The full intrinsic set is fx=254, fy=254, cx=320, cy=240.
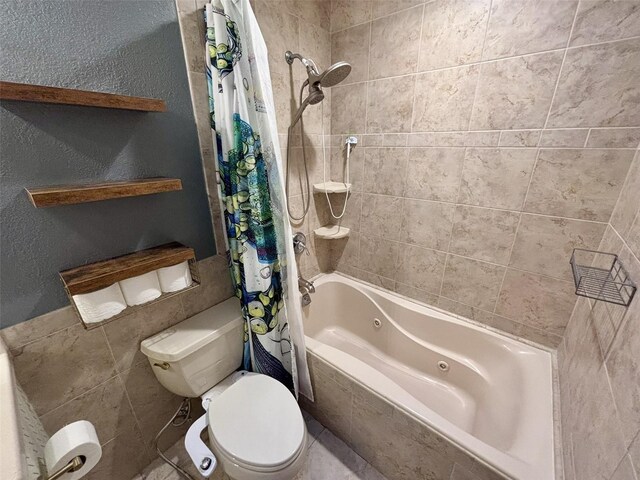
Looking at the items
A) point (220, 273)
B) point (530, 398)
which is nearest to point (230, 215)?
point (220, 273)

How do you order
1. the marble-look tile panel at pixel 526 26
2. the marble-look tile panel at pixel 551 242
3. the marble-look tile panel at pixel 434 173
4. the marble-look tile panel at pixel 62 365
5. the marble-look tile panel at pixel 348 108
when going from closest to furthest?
1. the marble-look tile panel at pixel 62 365
2. the marble-look tile panel at pixel 526 26
3. the marble-look tile panel at pixel 551 242
4. the marble-look tile panel at pixel 434 173
5. the marble-look tile panel at pixel 348 108

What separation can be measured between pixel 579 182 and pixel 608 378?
0.74m

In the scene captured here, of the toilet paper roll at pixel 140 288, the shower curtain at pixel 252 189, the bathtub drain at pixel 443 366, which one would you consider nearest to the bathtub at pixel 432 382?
the bathtub drain at pixel 443 366

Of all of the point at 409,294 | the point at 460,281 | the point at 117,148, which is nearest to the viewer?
the point at 117,148

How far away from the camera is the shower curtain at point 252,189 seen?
2.98ft

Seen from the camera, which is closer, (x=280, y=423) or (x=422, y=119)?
(x=280, y=423)

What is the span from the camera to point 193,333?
1.08m

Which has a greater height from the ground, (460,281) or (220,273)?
(220,273)

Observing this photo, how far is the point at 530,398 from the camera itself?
1027 mm

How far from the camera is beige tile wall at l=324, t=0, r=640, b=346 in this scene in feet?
3.06

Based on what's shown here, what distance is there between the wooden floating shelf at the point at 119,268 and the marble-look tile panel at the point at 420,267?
1196 millimetres

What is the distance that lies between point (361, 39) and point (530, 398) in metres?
1.90

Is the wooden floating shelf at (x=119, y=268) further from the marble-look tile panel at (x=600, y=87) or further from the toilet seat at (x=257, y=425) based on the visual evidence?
the marble-look tile panel at (x=600, y=87)

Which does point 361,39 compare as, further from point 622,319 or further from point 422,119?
point 622,319
